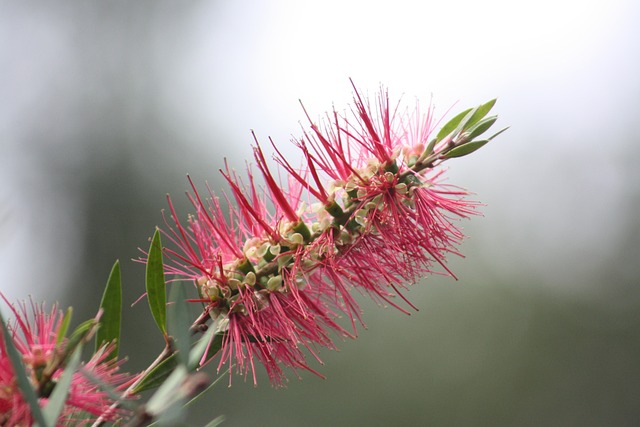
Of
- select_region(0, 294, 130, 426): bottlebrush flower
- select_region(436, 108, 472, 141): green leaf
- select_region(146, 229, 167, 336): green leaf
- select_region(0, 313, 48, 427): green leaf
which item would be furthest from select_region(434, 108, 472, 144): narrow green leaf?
select_region(0, 313, 48, 427): green leaf

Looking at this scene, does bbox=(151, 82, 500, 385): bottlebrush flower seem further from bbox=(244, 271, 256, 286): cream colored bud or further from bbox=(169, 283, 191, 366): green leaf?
bbox=(169, 283, 191, 366): green leaf

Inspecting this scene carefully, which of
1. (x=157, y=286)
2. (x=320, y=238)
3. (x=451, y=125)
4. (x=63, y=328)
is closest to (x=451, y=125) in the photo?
(x=451, y=125)

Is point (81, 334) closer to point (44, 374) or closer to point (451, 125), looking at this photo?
point (44, 374)

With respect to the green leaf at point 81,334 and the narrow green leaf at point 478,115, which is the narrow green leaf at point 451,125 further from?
the green leaf at point 81,334

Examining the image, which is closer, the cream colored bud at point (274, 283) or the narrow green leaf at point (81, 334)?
the narrow green leaf at point (81, 334)

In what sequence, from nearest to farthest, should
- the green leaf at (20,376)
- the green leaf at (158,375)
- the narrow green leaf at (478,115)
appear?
1. the green leaf at (20,376)
2. the green leaf at (158,375)
3. the narrow green leaf at (478,115)

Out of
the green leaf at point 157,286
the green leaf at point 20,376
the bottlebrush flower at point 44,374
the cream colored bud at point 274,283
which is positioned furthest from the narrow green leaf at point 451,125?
the green leaf at point 20,376

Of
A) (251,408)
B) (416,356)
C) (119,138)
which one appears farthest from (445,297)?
(119,138)

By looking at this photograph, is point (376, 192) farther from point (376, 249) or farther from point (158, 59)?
point (158, 59)
